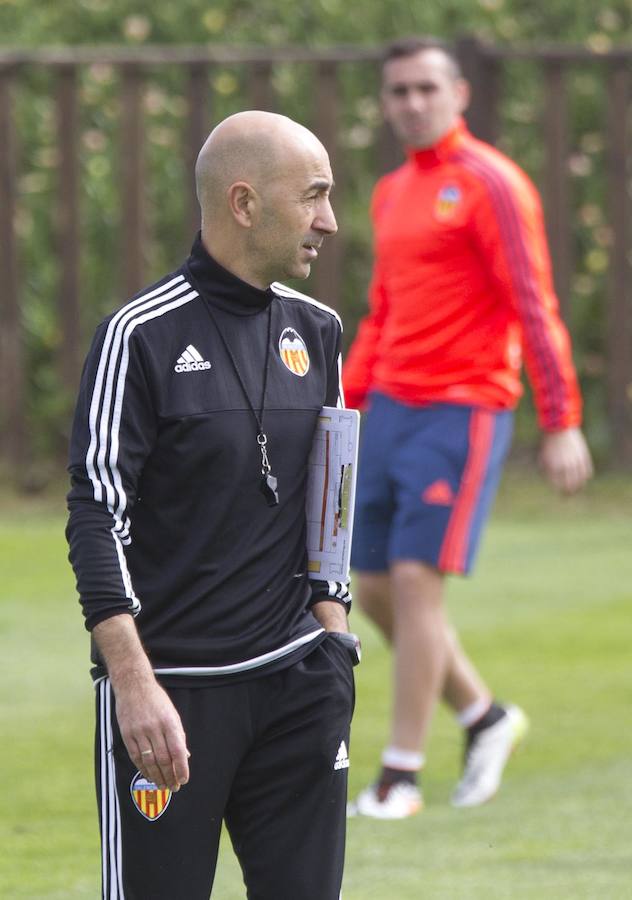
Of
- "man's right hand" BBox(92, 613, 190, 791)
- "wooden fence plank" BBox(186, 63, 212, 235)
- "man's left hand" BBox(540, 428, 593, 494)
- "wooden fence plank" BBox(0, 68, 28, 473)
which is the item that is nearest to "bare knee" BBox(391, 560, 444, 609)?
"man's left hand" BBox(540, 428, 593, 494)

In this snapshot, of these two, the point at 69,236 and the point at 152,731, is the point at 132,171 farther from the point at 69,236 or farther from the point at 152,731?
the point at 152,731

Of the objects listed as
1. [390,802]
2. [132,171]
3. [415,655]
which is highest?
[132,171]

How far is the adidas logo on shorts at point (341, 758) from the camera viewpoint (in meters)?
3.74

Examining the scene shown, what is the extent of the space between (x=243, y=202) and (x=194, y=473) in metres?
0.50

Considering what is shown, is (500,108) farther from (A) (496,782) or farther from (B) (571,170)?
(A) (496,782)

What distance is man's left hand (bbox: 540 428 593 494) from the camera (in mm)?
6301

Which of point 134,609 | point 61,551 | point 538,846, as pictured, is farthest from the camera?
point 61,551

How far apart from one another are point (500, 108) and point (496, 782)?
7968mm

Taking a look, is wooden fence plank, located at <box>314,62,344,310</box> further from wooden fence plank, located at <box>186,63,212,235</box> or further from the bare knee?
the bare knee

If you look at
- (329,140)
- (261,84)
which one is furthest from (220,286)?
(261,84)

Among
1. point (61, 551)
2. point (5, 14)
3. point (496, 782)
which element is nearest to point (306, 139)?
point (496, 782)

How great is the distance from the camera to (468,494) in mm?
6535

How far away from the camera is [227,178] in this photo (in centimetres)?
364

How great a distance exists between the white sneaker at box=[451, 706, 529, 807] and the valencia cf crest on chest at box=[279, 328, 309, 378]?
121 inches
